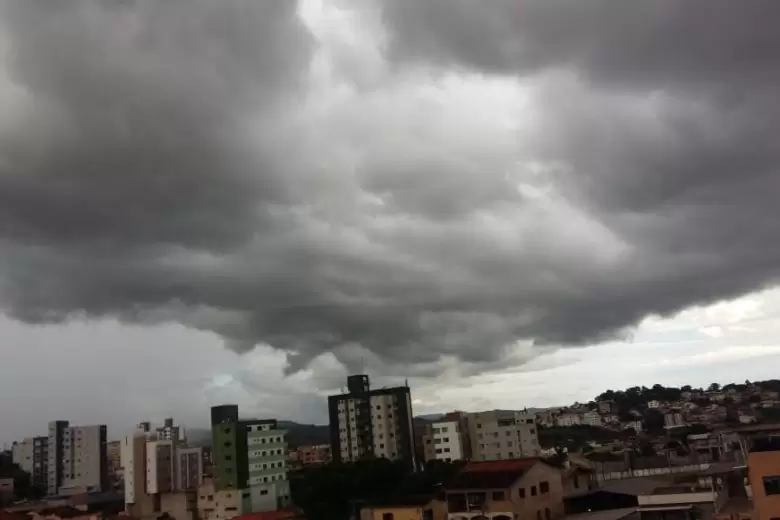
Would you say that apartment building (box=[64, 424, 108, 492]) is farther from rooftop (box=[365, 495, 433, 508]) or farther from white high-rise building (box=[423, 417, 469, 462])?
rooftop (box=[365, 495, 433, 508])

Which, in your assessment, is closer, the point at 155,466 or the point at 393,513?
the point at 393,513

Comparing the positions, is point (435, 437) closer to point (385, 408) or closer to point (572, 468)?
point (385, 408)

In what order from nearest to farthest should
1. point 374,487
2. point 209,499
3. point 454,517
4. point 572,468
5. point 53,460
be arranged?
point 454,517 < point 572,468 < point 374,487 < point 209,499 < point 53,460

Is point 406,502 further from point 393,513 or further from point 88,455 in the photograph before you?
point 88,455

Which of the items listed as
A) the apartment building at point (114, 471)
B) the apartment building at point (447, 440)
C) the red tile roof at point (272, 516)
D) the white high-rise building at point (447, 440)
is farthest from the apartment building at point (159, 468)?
the white high-rise building at point (447, 440)

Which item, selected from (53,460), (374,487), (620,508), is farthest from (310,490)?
(53,460)

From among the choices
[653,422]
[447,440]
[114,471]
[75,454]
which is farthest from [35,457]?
[653,422]
